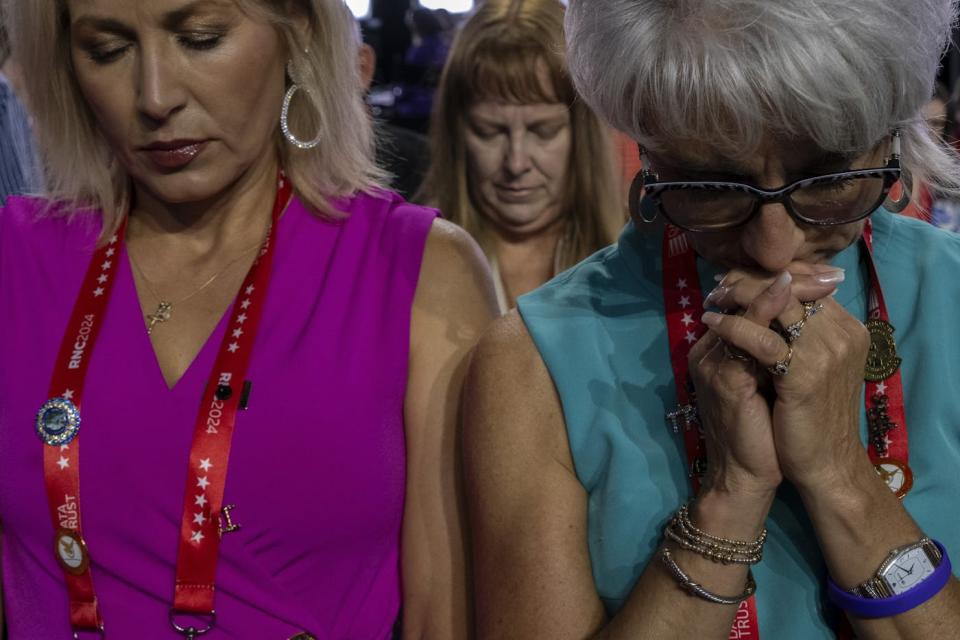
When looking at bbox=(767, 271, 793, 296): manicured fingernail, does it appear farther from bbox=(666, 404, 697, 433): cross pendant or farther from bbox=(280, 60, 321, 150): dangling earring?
bbox=(280, 60, 321, 150): dangling earring

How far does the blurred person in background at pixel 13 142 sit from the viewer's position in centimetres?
246

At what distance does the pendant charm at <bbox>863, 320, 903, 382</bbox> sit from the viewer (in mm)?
1716

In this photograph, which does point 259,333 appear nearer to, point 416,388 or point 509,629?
point 416,388

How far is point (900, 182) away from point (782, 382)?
1.17 feet

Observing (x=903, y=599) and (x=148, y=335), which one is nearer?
(x=903, y=599)

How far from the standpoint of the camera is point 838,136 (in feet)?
5.03

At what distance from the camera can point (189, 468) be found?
202 cm

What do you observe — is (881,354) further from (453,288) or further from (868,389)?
(453,288)

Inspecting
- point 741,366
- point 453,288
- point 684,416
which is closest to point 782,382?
point 741,366

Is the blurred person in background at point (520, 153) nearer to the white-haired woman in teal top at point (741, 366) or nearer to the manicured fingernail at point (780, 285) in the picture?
the white-haired woman in teal top at point (741, 366)

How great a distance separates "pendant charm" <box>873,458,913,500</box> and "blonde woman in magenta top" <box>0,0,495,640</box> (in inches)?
25.7

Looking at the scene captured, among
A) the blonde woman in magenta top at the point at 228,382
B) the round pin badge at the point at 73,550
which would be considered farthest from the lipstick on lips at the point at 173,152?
the round pin badge at the point at 73,550

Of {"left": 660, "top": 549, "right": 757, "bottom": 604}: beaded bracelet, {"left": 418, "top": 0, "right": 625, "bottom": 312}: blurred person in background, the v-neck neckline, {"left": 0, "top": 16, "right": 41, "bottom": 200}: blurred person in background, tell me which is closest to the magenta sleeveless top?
the v-neck neckline

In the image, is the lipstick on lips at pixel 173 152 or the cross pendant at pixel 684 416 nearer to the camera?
the cross pendant at pixel 684 416
